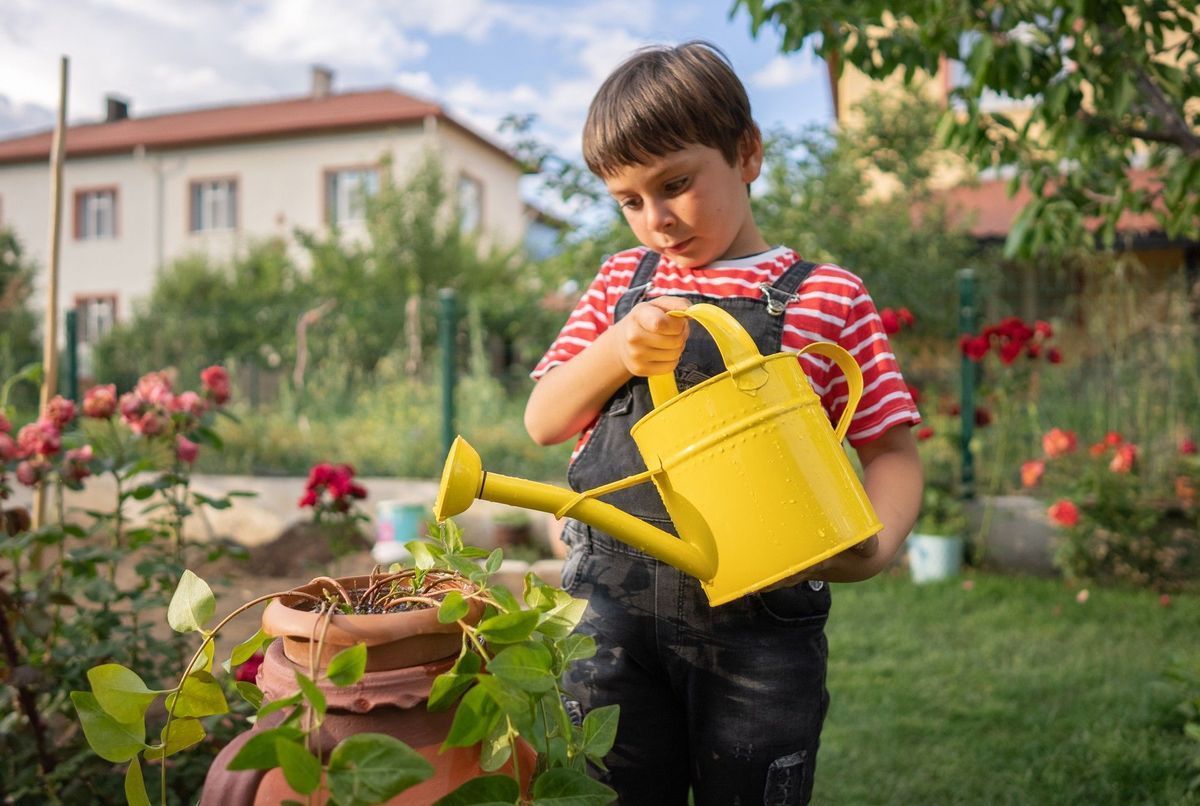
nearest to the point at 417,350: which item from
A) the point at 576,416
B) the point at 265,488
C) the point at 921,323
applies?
the point at 265,488

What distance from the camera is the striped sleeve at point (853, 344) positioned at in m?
1.17

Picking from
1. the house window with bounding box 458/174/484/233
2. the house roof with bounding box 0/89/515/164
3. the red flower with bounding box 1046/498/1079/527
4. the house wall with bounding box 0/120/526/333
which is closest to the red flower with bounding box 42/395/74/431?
the red flower with bounding box 1046/498/1079/527

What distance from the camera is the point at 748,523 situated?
92cm

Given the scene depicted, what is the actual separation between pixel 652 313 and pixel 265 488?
16.8 feet

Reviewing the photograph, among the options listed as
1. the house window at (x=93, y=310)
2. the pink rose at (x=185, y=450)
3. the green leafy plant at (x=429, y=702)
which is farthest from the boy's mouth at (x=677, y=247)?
the house window at (x=93, y=310)

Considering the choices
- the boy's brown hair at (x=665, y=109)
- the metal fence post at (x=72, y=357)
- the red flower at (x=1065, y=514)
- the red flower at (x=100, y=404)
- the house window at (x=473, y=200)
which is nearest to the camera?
the boy's brown hair at (x=665, y=109)

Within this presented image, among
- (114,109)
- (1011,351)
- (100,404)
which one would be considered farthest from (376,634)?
(114,109)

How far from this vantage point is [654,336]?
0.96 metres

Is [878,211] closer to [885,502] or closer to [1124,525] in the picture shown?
[1124,525]

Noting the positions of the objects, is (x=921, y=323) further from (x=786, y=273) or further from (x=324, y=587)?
(x=324, y=587)

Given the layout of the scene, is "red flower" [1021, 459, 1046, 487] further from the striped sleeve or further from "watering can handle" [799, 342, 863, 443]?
"watering can handle" [799, 342, 863, 443]

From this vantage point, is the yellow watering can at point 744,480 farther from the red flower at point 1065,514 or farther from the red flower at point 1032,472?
the red flower at point 1032,472

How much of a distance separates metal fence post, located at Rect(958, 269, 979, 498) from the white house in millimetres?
12524

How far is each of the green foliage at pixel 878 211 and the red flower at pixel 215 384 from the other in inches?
136
